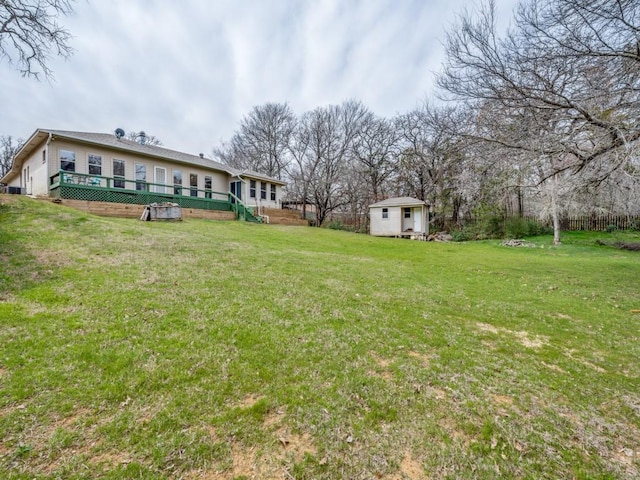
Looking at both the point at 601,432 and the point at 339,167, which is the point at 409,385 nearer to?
the point at 601,432

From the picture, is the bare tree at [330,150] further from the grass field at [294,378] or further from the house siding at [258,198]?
the grass field at [294,378]

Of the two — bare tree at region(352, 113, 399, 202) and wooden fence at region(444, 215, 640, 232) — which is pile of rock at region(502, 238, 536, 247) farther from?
bare tree at region(352, 113, 399, 202)

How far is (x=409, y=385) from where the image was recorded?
2.78m

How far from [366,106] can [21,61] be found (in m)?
22.9

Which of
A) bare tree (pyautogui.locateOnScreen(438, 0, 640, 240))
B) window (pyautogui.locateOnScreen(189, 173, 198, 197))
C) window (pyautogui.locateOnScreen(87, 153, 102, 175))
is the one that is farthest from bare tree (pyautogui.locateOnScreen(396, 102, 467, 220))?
window (pyautogui.locateOnScreen(87, 153, 102, 175))

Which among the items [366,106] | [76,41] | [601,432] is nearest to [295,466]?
[601,432]

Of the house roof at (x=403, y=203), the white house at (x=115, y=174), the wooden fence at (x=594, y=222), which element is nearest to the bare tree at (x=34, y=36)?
the white house at (x=115, y=174)

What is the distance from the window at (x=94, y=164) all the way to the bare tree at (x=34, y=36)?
5.76 metres

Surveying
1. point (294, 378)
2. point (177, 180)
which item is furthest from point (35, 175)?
point (294, 378)

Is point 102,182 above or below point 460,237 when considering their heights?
above

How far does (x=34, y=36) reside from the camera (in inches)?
370

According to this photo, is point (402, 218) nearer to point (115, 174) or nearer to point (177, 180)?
point (177, 180)

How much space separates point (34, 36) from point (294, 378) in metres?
13.9

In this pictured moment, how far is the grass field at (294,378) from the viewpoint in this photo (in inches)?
75.5
